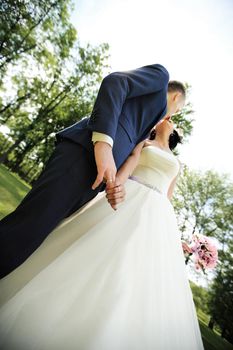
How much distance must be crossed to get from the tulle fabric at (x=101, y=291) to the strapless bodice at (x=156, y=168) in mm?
847

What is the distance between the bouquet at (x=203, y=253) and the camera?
3.67m

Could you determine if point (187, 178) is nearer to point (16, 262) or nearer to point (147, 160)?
point (147, 160)

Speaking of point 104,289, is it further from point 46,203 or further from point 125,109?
point 125,109

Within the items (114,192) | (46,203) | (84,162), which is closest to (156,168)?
(114,192)

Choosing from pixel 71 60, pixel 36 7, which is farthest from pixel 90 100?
pixel 36 7

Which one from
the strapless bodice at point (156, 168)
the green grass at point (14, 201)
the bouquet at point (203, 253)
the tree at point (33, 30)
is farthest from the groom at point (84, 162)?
the tree at point (33, 30)

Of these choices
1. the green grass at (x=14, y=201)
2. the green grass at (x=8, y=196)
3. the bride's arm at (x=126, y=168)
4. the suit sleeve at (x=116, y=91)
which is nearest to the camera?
the suit sleeve at (x=116, y=91)

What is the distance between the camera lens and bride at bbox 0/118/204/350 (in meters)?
1.59

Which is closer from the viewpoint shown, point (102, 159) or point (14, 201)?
point (102, 159)

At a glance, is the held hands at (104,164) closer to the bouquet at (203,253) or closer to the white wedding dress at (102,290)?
the white wedding dress at (102,290)

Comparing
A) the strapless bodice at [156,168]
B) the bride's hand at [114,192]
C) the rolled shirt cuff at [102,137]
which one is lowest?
the bride's hand at [114,192]

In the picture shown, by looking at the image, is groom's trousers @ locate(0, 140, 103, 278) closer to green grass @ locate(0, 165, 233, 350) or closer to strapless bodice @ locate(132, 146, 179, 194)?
strapless bodice @ locate(132, 146, 179, 194)

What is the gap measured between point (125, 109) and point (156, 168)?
58.5 inches

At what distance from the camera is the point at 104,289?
179cm
